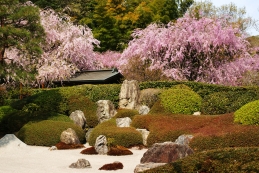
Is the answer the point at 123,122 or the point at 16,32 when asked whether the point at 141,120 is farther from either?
the point at 16,32

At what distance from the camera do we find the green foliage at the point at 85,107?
2262cm

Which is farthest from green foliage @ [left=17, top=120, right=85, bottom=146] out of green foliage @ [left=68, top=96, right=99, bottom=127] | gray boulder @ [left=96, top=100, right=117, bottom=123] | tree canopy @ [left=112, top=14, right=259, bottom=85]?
tree canopy @ [left=112, top=14, right=259, bottom=85]

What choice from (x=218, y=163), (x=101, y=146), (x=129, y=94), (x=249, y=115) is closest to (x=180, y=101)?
(x=129, y=94)

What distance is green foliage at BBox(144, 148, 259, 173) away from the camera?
6918mm

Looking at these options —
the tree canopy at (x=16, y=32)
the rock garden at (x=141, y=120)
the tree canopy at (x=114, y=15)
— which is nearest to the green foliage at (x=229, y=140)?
the rock garden at (x=141, y=120)

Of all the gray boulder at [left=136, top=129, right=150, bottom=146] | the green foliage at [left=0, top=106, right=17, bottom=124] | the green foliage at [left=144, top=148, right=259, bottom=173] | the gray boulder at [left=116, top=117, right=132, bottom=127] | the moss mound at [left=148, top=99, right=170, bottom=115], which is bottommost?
the gray boulder at [left=136, top=129, right=150, bottom=146]

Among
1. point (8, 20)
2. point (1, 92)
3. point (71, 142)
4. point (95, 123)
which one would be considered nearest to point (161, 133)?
point (71, 142)

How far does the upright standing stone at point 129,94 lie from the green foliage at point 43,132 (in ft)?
18.2

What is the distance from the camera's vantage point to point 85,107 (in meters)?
23.1

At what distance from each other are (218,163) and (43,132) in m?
12.6

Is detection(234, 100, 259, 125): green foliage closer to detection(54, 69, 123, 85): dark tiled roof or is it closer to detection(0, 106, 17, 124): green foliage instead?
detection(0, 106, 17, 124): green foliage

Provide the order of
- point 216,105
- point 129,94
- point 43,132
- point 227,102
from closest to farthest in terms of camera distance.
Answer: point 43,132 → point 227,102 → point 216,105 → point 129,94

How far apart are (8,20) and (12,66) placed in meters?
2.24

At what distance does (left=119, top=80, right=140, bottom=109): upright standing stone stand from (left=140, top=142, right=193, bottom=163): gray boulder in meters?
11.8
